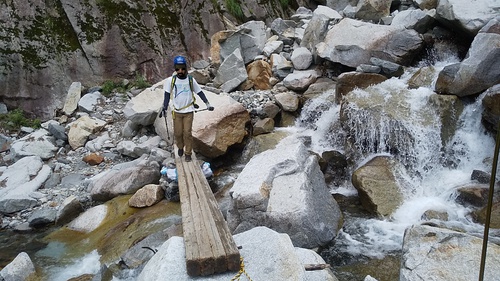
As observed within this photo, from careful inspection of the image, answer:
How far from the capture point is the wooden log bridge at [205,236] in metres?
4.15

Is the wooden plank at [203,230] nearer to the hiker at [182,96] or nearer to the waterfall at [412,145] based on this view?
the hiker at [182,96]

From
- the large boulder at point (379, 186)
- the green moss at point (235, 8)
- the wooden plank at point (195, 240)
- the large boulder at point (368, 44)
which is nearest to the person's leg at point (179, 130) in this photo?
the wooden plank at point (195, 240)

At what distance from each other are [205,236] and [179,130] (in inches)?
149

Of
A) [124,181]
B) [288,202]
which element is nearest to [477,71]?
[288,202]

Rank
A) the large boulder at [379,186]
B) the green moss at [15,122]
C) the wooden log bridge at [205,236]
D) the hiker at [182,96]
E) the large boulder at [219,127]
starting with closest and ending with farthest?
the wooden log bridge at [205,236]
the hiker at [182,96]
the large boulder at [379,186]
the large boulder at [219,127]
the green moss at [15,122]

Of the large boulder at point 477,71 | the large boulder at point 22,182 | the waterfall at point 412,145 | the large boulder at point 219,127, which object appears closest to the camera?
the waterfall at point 412,145

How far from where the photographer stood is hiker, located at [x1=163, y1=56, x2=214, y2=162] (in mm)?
7219

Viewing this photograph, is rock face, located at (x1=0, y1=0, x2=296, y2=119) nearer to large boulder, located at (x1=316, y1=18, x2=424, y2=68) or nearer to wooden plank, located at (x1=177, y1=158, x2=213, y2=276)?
large boulder, located at (x1=316, y1=18, x2=424, y2=68)

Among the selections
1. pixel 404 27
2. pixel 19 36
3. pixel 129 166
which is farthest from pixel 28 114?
pixel 404 27

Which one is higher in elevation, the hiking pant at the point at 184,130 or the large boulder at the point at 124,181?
the hiking pant at the point at 184,130

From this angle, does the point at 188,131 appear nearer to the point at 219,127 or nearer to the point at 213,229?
the point at 219,127

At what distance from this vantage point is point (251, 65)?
13.8 metres

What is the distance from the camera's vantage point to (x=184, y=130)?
26.5ft

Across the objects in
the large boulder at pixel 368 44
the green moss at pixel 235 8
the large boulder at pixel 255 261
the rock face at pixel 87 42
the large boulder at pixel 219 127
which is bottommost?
the large boulder at pixel 255 261
